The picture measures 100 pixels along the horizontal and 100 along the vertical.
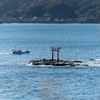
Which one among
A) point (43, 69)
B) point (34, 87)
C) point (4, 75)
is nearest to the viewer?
point (34, 87)

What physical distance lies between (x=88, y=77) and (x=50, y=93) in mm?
15297

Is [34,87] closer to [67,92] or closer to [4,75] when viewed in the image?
[67,92]

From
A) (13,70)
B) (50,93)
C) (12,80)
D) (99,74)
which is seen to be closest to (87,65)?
(99,74)

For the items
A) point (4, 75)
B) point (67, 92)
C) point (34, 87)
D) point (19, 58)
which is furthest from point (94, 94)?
point (19, 58)

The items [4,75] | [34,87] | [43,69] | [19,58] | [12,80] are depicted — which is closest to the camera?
[34,87]

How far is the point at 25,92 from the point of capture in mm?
55625

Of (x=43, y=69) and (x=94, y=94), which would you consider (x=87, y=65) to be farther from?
(x=94, y=94)

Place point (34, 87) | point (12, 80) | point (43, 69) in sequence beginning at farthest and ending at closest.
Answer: point (43, 69), point (12, 80), point (34, 87)

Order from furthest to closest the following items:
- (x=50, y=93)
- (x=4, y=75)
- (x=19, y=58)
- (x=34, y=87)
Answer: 1. (x=19, y=58)
2. (x=4, y=75)
3. (x=34, y=87)
4. (x=50, y=93)

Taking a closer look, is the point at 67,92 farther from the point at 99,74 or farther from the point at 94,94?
the point at 99,74

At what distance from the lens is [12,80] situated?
65312mm

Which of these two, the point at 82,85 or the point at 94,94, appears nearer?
the point at 94,94

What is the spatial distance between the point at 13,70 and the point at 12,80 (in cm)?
1141

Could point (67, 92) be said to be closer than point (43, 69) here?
Yes
